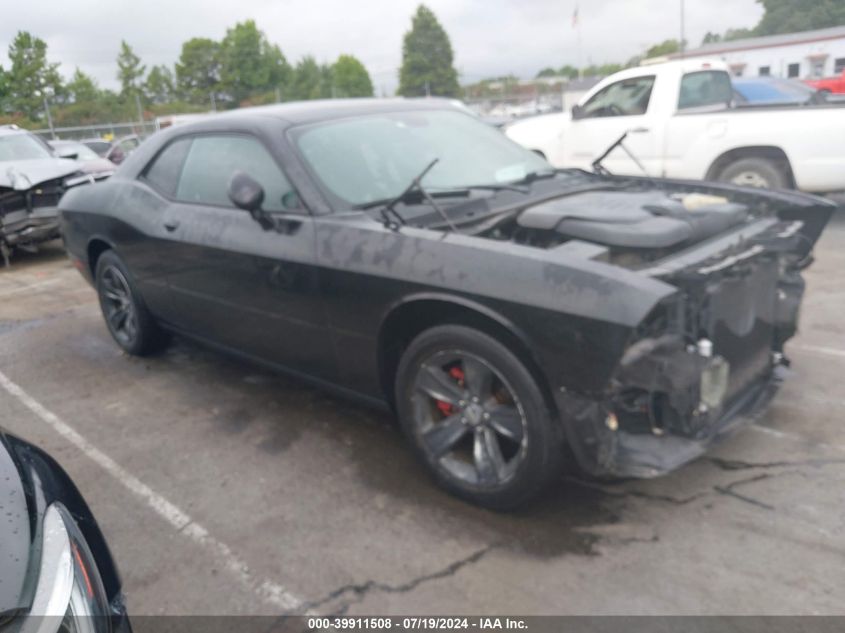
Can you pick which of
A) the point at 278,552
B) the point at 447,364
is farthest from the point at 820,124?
the point at 278,552

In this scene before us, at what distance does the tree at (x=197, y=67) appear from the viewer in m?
63.3

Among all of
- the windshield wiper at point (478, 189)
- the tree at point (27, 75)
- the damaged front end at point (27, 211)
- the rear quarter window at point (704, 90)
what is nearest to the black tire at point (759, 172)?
the rear quarter window at point (704, 90)

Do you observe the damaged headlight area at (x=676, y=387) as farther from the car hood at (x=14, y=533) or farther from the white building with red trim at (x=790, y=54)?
the white building with red trim at (x=790, y=54)

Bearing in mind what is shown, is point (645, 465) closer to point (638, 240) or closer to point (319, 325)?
point (638, 240)

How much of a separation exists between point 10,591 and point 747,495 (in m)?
2.65

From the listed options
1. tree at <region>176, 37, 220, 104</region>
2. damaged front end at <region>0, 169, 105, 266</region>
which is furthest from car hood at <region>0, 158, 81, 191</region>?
tree at <region>176, 37, 220, 104</region>

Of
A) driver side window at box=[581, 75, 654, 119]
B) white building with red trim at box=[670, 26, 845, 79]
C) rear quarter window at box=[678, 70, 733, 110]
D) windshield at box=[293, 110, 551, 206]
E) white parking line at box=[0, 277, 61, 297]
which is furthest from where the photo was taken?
white building with red trim at box=[670, 26, 845, 79]

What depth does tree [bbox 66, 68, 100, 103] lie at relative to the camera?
1705 inches

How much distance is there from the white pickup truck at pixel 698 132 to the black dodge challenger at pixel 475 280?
3.61 metres

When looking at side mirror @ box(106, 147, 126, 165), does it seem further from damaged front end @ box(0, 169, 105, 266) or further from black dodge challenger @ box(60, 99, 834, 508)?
black dodge challenger @ box(60, 99, 834, 508)

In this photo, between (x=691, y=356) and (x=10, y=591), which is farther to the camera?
(x=691, y=356)

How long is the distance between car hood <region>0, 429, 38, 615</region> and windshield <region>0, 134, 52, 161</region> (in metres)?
9.05

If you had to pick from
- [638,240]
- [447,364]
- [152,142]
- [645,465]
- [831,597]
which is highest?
[152,142]

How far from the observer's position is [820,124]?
737 cm
